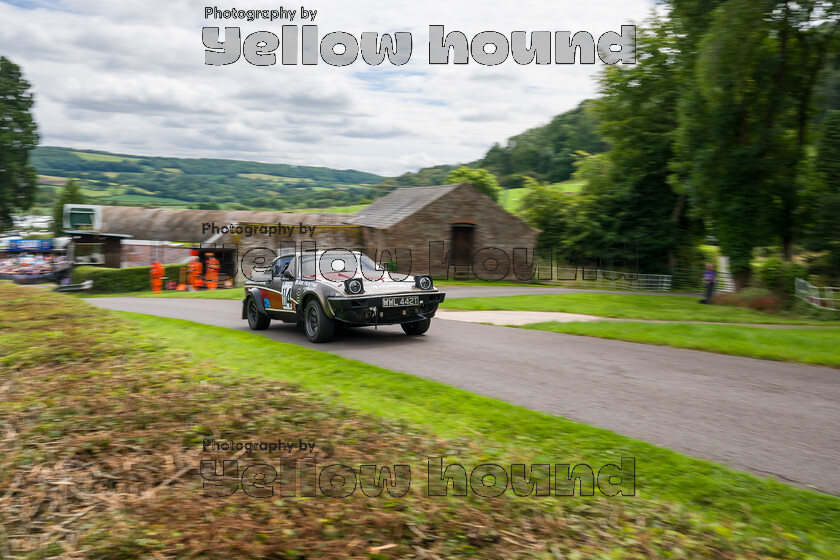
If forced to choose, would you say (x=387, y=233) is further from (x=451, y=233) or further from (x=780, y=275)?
(x=780, y=275)

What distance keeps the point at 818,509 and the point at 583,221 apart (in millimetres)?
39368

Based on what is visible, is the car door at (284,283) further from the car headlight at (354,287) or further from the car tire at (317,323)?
the car headlight at (354,287)

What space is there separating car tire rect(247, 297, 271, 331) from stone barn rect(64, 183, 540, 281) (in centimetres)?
1888

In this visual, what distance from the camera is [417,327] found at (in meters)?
12.0

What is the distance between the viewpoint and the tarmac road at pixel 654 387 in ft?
17.8

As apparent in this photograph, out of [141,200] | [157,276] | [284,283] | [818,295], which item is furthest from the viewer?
[141,200]

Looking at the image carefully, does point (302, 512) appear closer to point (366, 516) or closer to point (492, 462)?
point (366, 516)

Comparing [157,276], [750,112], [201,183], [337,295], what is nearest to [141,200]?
[201,183]

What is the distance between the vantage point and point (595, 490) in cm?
417

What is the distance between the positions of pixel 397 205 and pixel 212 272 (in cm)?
1158

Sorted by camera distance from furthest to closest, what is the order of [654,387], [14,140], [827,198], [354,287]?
1. [14,140]
2. [827,198]
3. [354,287]
4. [654,387]

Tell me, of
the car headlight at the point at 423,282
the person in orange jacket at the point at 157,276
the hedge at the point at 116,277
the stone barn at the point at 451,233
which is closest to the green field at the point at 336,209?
the stone barn at the point at 451,233

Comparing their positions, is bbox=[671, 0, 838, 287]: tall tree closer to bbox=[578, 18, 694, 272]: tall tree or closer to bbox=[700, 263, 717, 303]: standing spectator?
bbox=[700, 263, 717, 303]: standing spectator

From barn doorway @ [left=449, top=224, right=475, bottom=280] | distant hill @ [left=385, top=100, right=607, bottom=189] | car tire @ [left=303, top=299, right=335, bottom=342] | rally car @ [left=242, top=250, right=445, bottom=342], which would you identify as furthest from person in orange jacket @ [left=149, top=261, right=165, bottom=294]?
distant hill @ [left=385, top=100, right=607, bottom=189]
